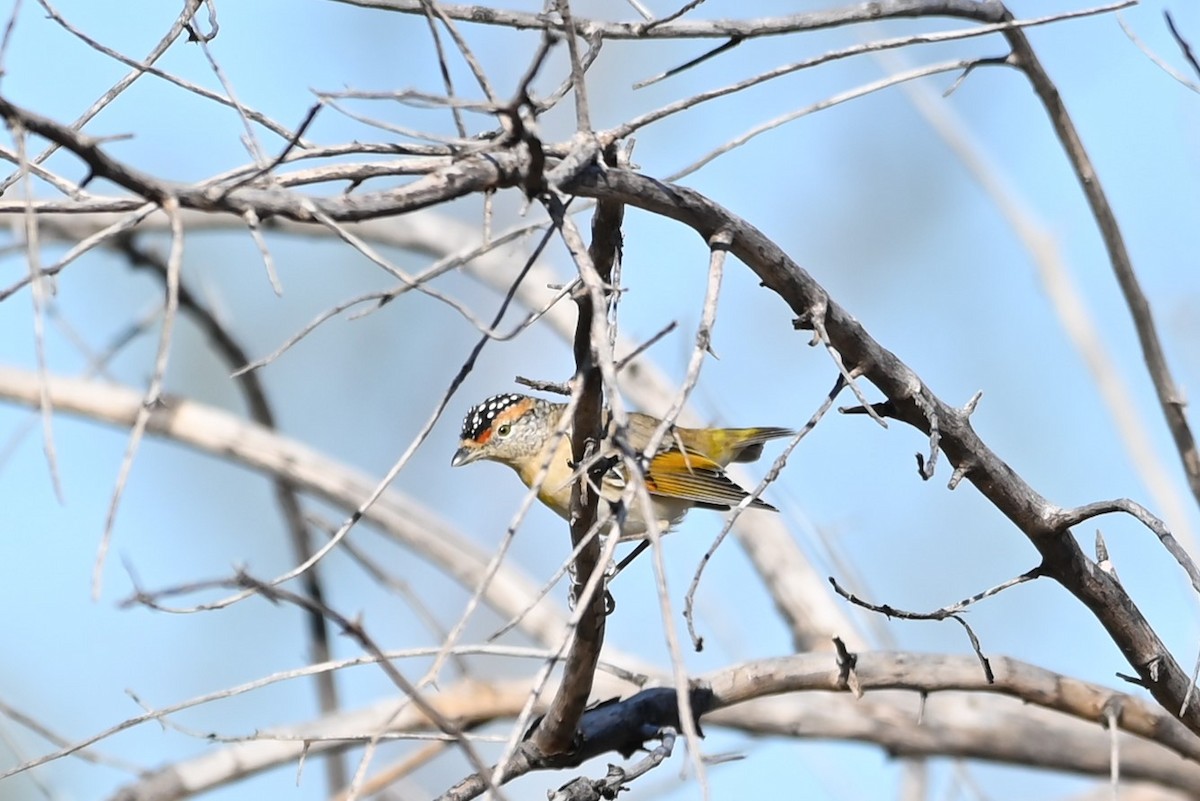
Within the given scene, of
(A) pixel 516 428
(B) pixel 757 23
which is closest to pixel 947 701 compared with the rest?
(A) pixel 516 428

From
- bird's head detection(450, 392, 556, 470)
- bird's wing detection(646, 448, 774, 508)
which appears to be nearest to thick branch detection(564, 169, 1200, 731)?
bird's wing detection(646, 448, 774, 508)

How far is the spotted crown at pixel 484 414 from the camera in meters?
5.27

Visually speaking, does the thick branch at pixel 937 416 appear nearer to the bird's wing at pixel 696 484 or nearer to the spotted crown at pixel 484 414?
the bird's wing at pixel 696 484

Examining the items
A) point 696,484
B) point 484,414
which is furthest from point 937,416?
point 484,414

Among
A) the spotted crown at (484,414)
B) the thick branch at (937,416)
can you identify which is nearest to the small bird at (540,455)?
the spotted crown at (484,414)

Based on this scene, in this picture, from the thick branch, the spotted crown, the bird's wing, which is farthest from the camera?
the spotted crown

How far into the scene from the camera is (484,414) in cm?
527

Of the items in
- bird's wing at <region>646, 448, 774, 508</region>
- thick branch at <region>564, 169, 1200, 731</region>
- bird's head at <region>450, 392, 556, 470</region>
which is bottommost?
thick branch at <region>564, 169, 1200, 731</region>

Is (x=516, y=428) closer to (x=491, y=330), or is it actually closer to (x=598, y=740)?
(x=598, y=740)

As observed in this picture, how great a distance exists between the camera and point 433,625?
382 cm

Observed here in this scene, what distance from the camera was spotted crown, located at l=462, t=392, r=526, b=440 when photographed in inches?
207

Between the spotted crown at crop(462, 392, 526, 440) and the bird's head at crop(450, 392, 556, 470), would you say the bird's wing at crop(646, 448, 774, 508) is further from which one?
the spotted crown at crop(462, 392, 526, 440)

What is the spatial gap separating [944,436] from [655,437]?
1057 millimetres

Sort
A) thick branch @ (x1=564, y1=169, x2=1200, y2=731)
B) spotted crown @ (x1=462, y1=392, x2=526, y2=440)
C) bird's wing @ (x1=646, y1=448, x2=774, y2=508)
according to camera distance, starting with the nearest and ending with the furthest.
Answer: thick branch @ (x1=564, y1=169, x2=1200, y2=731), bird's wing @ (x1=646, y1=448, x2=774, y2=508), spotted crown @ (x1=462, y1=392, x2=526, y2=440)
